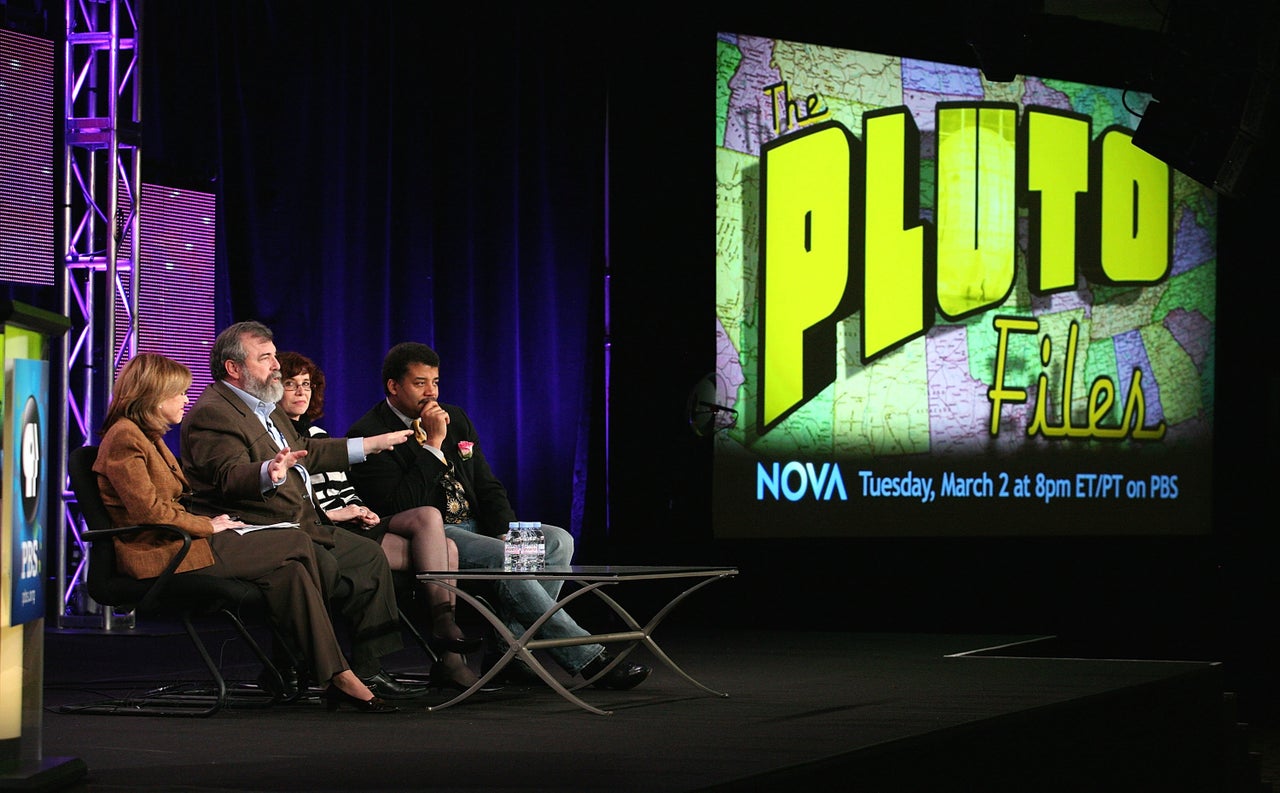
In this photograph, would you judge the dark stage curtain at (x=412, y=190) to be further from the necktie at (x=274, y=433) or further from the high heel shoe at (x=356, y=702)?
the high heel shoe at (x=356, y=702)

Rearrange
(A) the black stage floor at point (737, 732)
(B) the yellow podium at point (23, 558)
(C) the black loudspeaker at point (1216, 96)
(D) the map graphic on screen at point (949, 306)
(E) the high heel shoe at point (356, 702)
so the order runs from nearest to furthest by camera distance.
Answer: (B) the yellow podium at point (23, 558) → (A) the black stage floor at point (737, 732) → (E) the high heel shoe at point (356, 702) → (C) the black loudspeaker at point (1216, 96) → (D) the map graphic on screen at point (949, 306)

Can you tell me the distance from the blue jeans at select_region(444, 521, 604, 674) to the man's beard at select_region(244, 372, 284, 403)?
2.18 feet

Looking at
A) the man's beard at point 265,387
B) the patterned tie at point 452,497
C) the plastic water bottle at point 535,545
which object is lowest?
the plastic water bottle at point 535,545

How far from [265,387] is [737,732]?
1.54 metres

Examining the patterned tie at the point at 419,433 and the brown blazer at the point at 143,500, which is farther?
the patterned tie at the point at 419,433

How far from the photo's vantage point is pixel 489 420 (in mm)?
7168

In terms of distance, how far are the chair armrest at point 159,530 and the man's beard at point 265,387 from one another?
0.47 metres

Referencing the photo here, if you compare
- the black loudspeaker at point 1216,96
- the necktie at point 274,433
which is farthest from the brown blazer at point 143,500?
the black loudspeaker at point 1216,96

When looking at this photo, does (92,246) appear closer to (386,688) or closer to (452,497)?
(452,497)

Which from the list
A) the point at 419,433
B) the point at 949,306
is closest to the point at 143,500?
the point at 419,433

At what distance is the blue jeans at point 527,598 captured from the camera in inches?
172

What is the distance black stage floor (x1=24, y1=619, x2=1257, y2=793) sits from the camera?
301 centimetres

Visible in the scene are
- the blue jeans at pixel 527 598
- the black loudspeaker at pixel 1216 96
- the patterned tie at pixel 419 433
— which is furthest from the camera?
the black loudspeaker at pixel 1216 96

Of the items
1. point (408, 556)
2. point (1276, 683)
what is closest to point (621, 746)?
point (408, 556)
